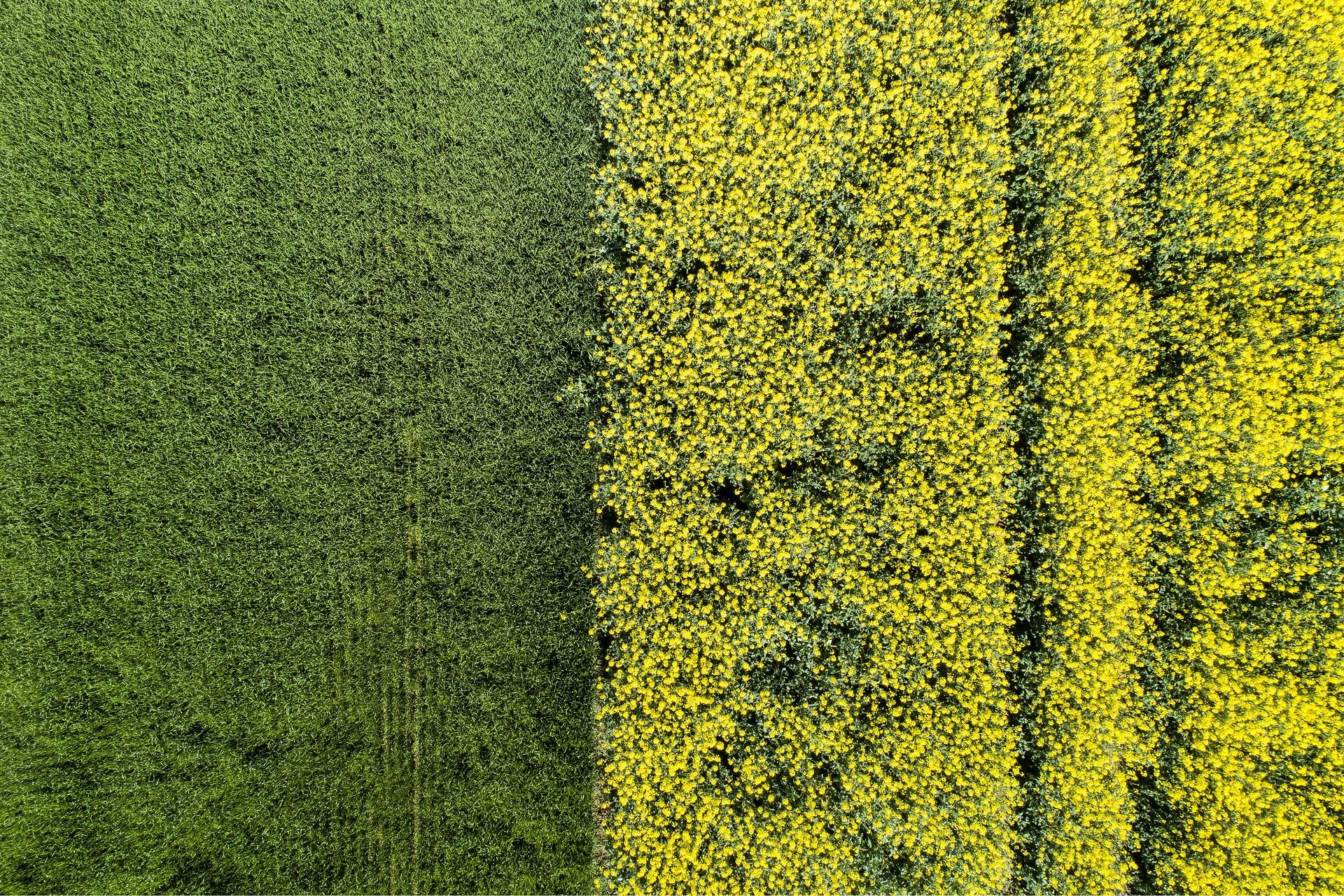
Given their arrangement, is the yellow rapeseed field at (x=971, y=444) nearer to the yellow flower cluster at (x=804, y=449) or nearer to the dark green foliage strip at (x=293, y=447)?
the yellow flower cluster at (x=804, y=449)

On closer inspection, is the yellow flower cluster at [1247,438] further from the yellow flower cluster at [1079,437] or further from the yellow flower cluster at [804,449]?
the yellow flower cluster at [804,449]

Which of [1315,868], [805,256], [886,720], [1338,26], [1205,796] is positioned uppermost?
[1338,26]

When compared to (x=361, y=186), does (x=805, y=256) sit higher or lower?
lower

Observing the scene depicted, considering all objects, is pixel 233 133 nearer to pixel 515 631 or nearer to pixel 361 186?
pixel 361 186

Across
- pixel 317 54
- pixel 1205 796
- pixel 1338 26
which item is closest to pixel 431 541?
pixel 317 54

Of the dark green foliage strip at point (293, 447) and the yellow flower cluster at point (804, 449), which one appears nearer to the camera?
the yellow flower cluster at point (804, 449)

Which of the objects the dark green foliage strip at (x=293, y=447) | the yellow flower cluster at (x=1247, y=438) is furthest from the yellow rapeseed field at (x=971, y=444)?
the dark green foliage strip at (x=293, y=447)

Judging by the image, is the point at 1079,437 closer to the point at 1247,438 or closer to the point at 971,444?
the point at 971,444
